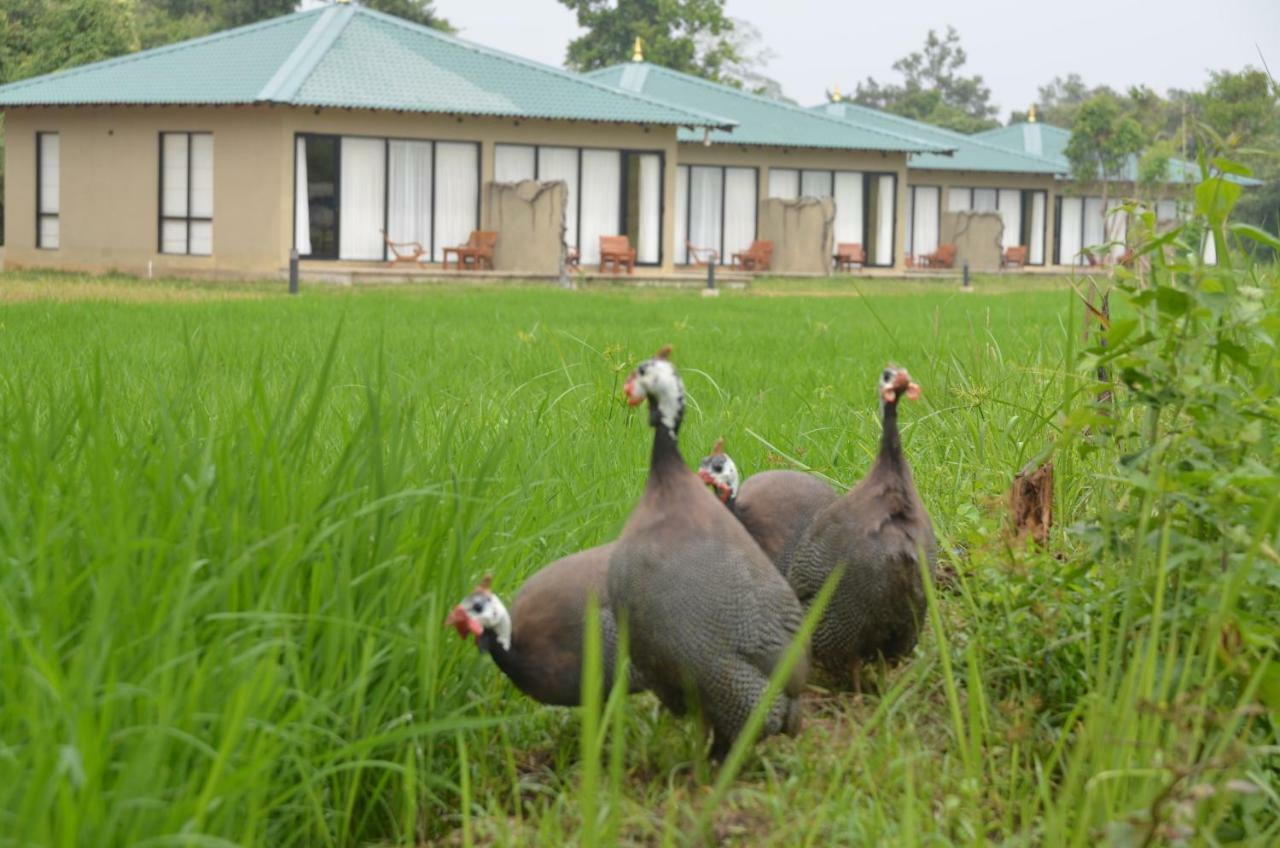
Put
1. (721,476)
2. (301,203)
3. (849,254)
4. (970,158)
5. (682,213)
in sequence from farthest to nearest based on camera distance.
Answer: (970,158) → (849,254) → (682,213) → (301,203) → (721,476)

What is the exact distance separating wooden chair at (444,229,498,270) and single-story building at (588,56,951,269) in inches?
274

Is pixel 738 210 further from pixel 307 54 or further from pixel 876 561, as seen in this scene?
pixel 876 561

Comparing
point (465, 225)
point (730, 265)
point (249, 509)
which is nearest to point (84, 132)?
point (465, 225)

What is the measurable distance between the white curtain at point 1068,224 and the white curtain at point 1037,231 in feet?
5.92

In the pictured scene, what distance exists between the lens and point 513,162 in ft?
98.7

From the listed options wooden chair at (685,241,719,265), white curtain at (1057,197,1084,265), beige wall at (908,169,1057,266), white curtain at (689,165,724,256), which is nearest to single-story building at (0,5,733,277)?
wooden chair at (685,241,719,265)

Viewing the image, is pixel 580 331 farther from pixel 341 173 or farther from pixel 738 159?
pixel 738 159

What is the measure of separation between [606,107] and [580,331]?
57.7ft

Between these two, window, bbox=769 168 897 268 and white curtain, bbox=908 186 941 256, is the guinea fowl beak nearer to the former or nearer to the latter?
window, bbox=769 168 897 268

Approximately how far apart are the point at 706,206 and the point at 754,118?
2467 mm

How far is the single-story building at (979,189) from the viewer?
41181 mm

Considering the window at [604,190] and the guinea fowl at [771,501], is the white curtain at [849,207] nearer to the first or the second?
the window at [604,190]

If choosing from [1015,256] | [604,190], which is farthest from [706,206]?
[1015,256]

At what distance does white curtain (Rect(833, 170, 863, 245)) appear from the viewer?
3750 centimetres
